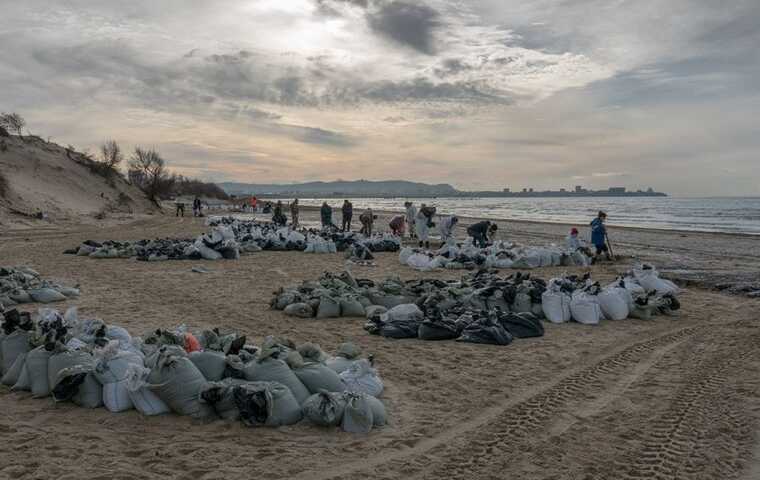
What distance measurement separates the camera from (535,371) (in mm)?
5672

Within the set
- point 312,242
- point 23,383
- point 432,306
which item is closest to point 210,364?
point 23,383

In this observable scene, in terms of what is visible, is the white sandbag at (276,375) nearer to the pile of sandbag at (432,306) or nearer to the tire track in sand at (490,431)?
the tire track in sand at (490,431)

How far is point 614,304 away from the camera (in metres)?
8.07

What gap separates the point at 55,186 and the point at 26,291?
3253cm

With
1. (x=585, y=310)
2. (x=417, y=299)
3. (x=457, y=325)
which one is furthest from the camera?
(x=417, y=299)

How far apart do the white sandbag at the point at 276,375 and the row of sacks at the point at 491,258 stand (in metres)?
8.87

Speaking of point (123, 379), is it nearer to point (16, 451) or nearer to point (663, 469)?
point (16, 451)

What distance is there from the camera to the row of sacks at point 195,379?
4211mm

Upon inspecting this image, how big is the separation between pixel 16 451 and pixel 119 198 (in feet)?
144

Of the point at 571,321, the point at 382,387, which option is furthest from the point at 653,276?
the point at 382,387

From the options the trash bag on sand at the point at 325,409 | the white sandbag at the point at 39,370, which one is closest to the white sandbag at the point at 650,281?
the trash bag on sand at the point at 325,409

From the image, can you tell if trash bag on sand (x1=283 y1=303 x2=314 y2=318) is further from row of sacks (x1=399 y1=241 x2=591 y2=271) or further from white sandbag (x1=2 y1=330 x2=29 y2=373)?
row of sacks (x1=399 y1=241 x2=591 y2=271)

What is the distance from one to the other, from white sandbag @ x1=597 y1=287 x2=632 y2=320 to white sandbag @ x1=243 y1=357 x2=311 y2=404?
17.3 ft

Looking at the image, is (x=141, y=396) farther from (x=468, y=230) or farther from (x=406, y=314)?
(x=468, y=230)
